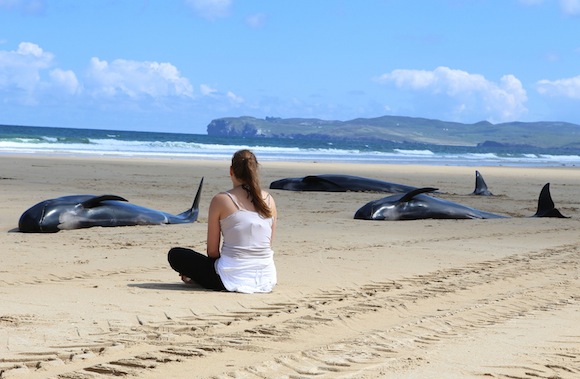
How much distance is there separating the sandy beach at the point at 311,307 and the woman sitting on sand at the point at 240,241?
150 mm

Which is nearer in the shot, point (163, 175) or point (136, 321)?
point (136, 321)

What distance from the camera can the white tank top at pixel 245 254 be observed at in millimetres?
7254

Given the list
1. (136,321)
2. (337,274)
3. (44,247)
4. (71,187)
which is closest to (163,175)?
(71,187)

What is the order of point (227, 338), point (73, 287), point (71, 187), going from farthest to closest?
point (71, 187), point (73, 287), point (227, 338)

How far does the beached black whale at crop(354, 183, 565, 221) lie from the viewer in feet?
44.7

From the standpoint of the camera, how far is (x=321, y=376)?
4.61 m

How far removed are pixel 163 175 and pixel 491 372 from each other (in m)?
20.2

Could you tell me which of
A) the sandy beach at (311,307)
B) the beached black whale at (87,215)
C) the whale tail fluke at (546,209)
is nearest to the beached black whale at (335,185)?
the whale tail fluke at (546,209)

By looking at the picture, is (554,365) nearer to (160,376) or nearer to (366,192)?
(160,376)

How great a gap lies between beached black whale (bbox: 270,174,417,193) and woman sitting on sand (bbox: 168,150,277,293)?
12088 millimetres

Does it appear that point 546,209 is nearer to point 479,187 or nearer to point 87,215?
point 479,187

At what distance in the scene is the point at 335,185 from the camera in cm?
1958

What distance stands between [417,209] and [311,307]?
24.8ft

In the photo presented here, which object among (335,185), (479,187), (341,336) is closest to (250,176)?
(341,336)
